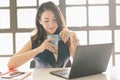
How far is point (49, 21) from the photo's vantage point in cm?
210

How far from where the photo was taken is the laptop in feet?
4.57

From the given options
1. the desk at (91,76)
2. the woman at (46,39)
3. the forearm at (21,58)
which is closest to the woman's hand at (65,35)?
the woman at (46,39)

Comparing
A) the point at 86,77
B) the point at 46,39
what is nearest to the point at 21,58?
the point at 46,39

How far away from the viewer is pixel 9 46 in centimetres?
338

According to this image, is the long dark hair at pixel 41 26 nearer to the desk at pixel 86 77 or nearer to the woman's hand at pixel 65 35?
the woman's hand at pixel 65 35

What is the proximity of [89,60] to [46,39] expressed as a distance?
0.69 m

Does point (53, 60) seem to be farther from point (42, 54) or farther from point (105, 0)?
point (105, 0)

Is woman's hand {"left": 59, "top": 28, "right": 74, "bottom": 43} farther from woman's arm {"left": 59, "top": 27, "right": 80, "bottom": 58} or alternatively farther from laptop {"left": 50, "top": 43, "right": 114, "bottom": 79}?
laptop {"left": 50, "top": 43, "right": 114, "bottom": 79}

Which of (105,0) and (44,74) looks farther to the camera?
(105,0)

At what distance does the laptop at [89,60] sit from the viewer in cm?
139

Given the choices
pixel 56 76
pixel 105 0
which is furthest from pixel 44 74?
pixel 105 0

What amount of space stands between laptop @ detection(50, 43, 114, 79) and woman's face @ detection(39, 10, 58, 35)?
62cm

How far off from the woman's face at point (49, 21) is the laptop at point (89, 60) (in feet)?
2.04

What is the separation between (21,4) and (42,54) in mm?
1313
